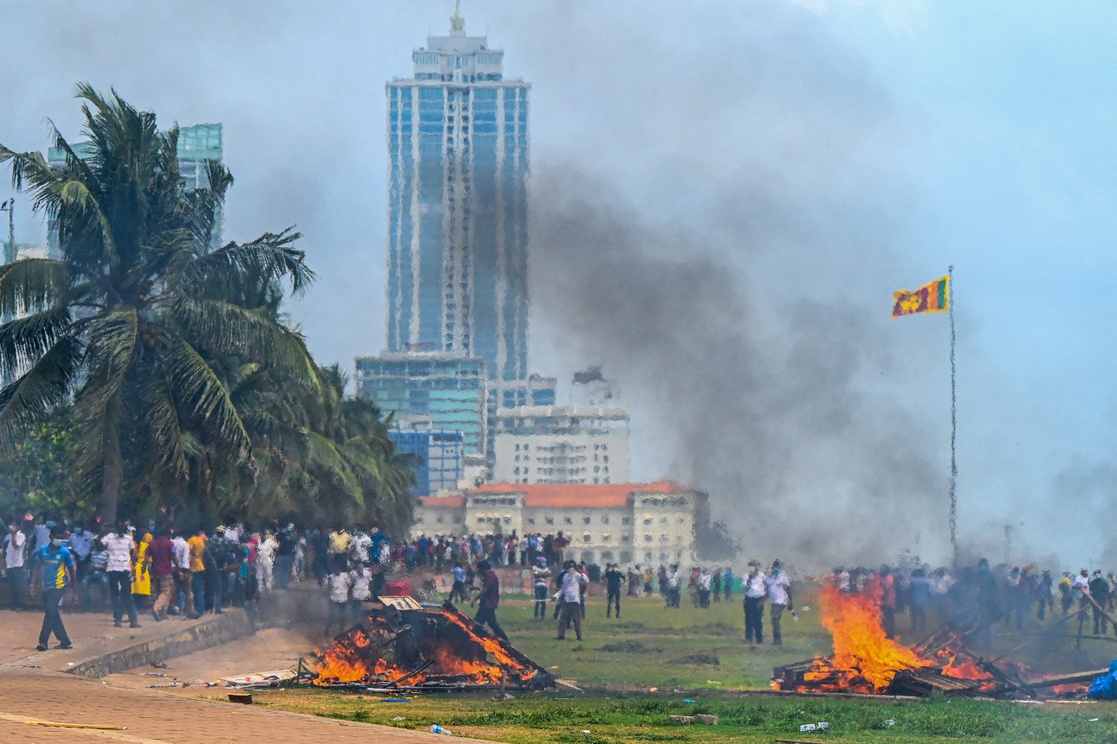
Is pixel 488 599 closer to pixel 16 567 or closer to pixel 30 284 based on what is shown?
pixel 16 567

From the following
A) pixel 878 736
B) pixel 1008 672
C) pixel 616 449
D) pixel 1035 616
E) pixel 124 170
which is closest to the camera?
pixel 878 736

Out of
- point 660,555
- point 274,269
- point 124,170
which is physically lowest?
point 660,555

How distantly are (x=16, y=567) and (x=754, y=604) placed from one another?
13674mm

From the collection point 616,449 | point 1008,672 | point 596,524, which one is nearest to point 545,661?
point 1008,672

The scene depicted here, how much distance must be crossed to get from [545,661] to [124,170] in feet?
39.8

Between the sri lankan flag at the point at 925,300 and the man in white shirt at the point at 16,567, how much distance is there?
3309 cm

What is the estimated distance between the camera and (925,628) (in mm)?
31250

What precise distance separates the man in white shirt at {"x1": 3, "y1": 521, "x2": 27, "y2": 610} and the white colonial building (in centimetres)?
12040

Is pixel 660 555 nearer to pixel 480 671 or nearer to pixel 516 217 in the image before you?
pixel 516 217

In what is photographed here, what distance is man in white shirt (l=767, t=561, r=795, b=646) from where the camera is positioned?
30672mm

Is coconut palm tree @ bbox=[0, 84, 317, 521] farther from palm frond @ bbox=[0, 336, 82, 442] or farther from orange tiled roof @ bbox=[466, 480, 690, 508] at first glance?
orange tiled roof @ bbox=[466, 480, 690, 508]

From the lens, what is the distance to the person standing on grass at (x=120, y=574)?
25.6 m

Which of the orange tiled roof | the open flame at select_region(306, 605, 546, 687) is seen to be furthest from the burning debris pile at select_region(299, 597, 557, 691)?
the orange tiled roof

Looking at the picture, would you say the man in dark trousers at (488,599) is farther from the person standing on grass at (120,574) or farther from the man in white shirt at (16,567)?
Result: the man in white shirt at (16,567)
